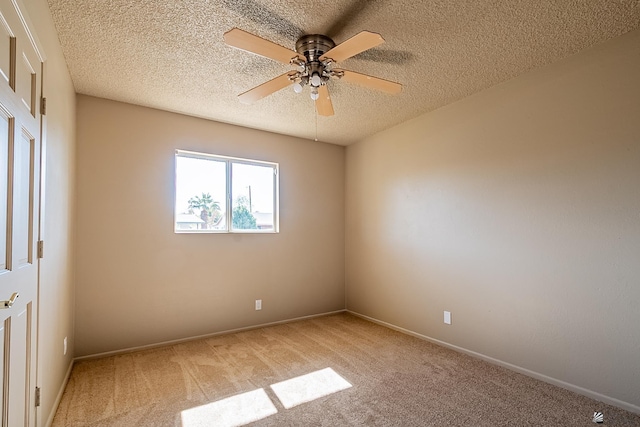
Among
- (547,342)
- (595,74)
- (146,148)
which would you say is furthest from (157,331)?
(595,74)

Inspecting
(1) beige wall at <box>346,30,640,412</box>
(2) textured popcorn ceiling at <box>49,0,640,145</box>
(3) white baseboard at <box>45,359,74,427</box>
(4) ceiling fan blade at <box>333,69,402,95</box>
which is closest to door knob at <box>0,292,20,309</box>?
(3) white baseboard at <box>45,359,74,427</box>

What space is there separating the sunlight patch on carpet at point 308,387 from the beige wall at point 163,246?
4.96ft

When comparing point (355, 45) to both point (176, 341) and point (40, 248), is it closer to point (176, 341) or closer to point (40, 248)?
point (40, 248)

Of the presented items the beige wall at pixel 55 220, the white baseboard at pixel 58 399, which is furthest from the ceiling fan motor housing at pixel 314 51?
the white baseboard at pixel 58 399

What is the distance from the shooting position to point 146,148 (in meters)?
3.41

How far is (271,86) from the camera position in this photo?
235cm

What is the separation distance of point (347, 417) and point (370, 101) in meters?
2.76

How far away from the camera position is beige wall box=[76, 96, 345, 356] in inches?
123

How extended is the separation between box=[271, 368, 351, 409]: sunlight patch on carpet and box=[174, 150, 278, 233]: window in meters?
1.94

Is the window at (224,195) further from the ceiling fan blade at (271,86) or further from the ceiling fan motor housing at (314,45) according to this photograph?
the ceiling fan motor housing at (314,45)

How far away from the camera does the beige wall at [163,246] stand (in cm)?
313

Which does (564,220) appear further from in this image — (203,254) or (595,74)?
(203,254)

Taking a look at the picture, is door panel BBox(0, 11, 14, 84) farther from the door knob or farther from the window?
the window

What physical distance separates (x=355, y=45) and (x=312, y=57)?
1.37 ft
